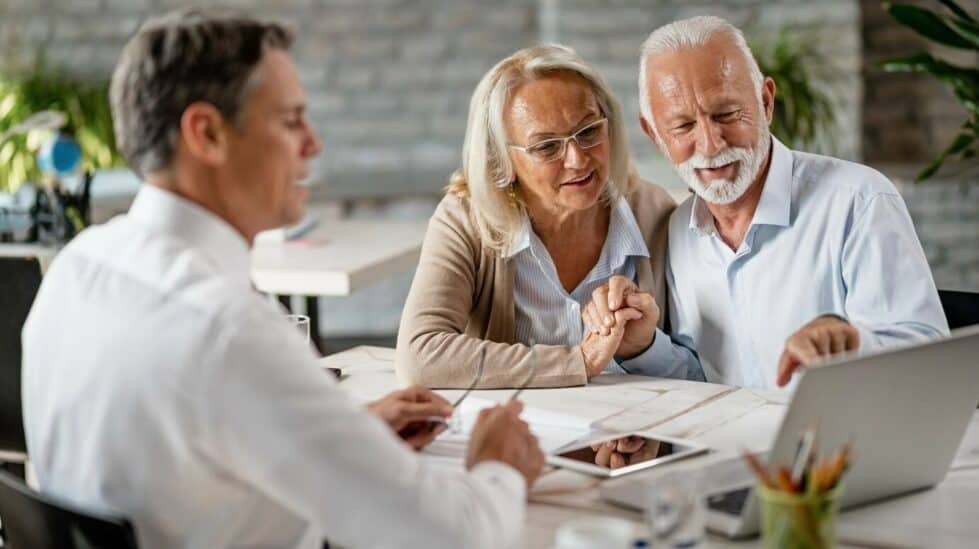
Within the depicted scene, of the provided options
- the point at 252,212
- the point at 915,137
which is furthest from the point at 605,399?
the point at 915,137

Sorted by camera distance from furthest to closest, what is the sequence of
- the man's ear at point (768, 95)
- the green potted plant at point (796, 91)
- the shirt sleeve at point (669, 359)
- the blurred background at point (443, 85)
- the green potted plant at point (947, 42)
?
the blurred background at point (443, 85)
the green potted plant at point (796, 91)
the green potted plant at point (947, 42)
the man's ear at point (768, 95)
the shirt sleeve at point (669, 359)

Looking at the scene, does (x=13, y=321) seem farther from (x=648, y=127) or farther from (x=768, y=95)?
(x=768, y=95)

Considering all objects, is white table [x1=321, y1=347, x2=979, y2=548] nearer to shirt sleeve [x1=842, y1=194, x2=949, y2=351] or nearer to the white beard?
shirt sleeve [x1=842, y1=194, x2=949, y2=351]

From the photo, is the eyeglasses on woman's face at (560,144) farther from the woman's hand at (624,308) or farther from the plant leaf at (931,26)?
the plant leaf at (931,26)

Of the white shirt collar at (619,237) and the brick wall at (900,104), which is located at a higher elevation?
the white shirt collar at (619,237)

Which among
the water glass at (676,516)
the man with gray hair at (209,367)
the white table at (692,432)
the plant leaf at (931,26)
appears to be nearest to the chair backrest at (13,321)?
the white table at (692,432)

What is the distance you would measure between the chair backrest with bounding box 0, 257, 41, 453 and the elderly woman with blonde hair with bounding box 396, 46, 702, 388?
95 cm

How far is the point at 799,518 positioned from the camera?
4.32 feet

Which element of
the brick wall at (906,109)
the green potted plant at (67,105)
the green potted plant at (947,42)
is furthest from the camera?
the green potted plant at (67,105)

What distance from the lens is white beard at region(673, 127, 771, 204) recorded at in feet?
8.04

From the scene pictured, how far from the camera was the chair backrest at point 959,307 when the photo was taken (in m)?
Result: 2.45

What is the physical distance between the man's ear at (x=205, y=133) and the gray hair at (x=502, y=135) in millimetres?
1077

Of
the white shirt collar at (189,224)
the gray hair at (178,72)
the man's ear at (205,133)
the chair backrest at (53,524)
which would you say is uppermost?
the gray hair at (178,72)

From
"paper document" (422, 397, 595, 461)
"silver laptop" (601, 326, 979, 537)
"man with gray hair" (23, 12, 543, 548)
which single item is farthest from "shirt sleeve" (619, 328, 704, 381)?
"man with gray hair" (23, 12, 543, 548)
